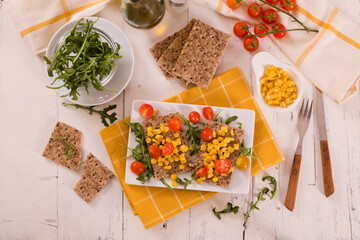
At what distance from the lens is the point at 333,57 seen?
2230 mm

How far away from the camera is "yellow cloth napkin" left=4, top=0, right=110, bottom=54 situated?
2.19 metres

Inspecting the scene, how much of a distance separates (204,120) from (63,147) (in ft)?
3.37

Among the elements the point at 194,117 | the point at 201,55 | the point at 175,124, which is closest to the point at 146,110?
the point at 175,124

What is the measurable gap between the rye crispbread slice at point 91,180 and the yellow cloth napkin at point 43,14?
0.92 m

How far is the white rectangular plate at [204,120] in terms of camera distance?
2.16 m

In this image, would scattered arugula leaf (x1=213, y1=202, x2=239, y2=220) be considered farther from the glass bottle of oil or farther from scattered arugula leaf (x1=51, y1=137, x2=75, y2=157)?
the glass bottle of oil

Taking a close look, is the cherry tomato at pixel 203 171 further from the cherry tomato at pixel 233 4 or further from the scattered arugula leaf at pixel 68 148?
the cherry tomato at pixel 233 4

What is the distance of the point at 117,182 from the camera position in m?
2.32

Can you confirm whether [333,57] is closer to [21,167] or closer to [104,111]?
[104,111]

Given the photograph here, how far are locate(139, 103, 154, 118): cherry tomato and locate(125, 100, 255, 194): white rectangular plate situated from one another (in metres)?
0.05

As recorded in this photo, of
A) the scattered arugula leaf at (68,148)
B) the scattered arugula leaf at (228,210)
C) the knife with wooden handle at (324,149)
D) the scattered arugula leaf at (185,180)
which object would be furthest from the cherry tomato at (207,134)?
the scattered arugula leaf at (68,148)

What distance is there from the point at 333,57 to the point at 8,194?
2.52m

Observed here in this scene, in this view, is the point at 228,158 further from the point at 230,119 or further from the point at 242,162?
the point at 230,119

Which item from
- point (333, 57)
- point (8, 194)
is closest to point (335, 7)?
point (333, 57)
